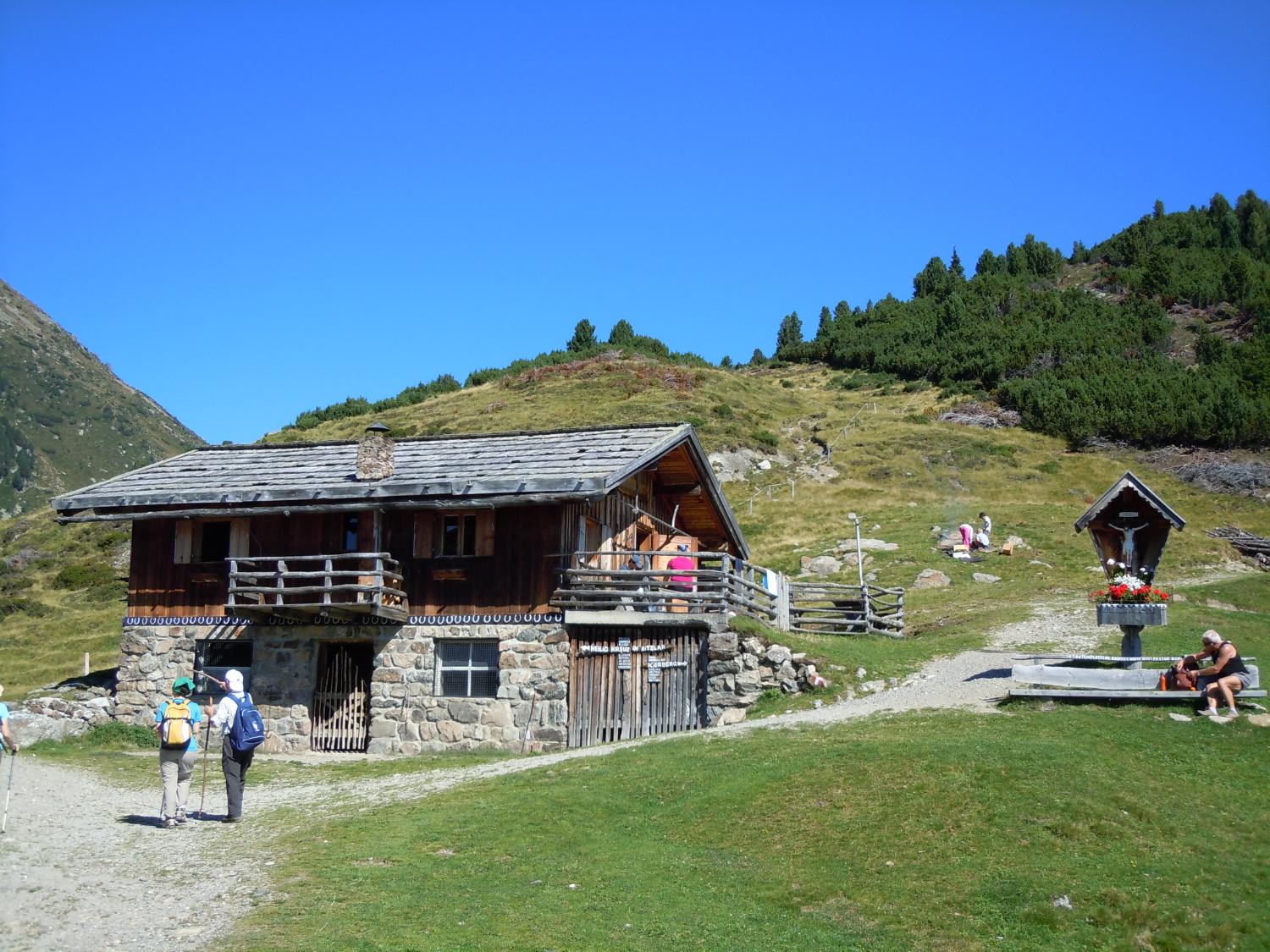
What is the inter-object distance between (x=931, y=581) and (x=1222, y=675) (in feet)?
69.7

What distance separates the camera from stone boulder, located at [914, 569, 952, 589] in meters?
40.6

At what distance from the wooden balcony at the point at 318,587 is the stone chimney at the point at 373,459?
6.29 ft

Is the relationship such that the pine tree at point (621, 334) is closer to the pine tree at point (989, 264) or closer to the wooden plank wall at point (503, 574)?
the pine tree at point (989, 264)

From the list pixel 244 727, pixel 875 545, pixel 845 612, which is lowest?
pixel 244 727

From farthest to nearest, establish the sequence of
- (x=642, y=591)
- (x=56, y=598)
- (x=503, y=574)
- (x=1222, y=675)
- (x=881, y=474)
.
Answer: (x=881, y=474) → (x=56, y=598) → (x=503, y=574) → (x=642, y=591) → (x=1222, y=675)

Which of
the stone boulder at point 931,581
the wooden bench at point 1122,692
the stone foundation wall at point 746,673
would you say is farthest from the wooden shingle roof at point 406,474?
the stone boulder at point 931,581

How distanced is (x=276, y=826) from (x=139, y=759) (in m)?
8.96

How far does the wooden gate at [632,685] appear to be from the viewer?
81.2ft

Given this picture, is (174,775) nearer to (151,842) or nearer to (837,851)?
(151,842)

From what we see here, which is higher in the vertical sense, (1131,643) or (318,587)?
(318,587)

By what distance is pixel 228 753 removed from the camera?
15922mm

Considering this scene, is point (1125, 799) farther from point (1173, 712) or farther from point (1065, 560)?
point (1065, 560)

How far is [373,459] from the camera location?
26984 millimetres

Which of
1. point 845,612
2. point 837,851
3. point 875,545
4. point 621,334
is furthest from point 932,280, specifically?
point 837,851
